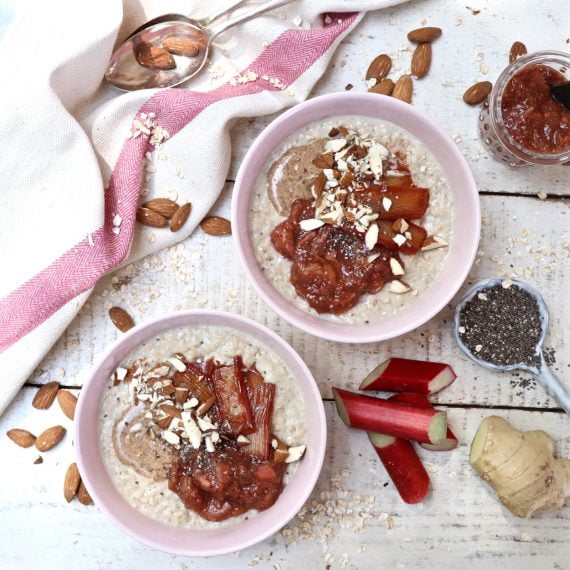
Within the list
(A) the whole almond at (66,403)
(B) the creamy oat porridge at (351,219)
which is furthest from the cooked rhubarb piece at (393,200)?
(A) the whole almond at (66,403)

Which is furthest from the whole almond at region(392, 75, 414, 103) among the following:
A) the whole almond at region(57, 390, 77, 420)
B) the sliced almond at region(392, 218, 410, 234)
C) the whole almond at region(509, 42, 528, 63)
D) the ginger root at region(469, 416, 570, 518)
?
the whole almond at region(57, 390, 77, 420)

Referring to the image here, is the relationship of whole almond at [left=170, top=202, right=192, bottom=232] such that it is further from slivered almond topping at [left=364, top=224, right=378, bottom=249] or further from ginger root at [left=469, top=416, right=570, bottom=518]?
ginger root at [left=469, top=416, right=570, bottom=518]

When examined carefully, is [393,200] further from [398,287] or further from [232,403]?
[232,403]

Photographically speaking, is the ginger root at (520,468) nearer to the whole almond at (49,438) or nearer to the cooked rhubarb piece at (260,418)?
the cooked rhubarb piece at (260,418)

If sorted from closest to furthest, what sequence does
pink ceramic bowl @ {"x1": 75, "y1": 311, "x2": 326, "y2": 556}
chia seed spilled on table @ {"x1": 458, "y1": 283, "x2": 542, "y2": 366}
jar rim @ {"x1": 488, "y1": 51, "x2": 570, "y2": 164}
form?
1. pink ceramic bowl @ {"x1": 75, "y1": 311, "x2": 326, "y2": 556}
2. jar rim @ {"x1": 488, "y1": 51, "x2": 570, "y2": 164}
3. chia seed spilled on table @ {"x1": 458, "y1": 283, "x2": 542, "y2": 366}

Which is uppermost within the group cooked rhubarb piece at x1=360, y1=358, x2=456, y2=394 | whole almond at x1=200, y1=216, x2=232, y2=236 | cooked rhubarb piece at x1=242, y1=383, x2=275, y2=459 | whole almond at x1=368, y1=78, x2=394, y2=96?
whole almond at x1=368, y1=78, x2=394, y2=96

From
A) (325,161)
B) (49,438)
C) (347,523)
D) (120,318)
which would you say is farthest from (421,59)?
(49,438)
